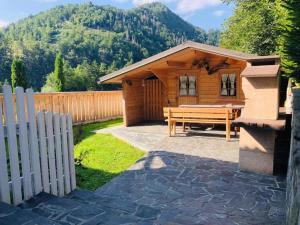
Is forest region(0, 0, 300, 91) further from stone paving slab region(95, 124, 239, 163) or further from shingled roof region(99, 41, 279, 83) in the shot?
stone paving slab region(95, 124, 239, 163)

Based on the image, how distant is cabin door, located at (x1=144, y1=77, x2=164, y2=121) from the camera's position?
14.1 metres

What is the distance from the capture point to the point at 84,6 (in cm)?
10856

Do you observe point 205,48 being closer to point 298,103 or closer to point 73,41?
point 298,103

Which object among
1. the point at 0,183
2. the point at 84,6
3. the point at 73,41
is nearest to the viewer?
the point at 0,183

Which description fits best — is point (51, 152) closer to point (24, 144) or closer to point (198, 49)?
point (24, 144)

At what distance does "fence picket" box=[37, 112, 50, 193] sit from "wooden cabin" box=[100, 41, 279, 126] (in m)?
7.79

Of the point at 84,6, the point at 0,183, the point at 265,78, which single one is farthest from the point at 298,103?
the point at 84,6

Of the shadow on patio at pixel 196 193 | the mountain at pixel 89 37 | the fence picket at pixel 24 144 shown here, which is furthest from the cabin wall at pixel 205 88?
the mountain at pixel 89 37

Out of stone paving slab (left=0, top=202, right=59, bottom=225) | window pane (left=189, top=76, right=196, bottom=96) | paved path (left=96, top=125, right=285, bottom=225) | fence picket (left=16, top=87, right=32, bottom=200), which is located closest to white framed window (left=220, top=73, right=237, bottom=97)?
window pane (left=189, top=76, right=196, bottom=96)

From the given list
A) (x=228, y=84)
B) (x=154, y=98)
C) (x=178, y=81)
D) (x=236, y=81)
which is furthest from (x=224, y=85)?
(x=154, y=98)

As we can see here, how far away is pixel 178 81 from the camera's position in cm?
1323

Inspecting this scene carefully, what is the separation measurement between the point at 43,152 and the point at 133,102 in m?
9.57

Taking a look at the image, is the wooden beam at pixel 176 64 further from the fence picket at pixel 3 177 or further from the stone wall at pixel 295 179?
the fence picket at pixel 3 177

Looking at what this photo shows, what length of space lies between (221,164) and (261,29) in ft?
55.1
